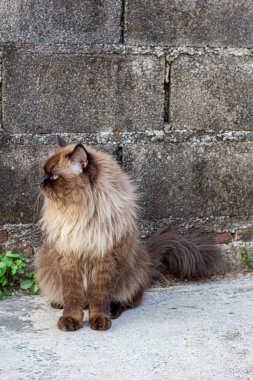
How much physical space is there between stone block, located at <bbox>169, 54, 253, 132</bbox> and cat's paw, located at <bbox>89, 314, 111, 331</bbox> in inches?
55.2

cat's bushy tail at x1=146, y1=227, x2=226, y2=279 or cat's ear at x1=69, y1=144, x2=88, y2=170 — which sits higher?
cat's ear at x1=69, y1=144, x2=88, y2=170

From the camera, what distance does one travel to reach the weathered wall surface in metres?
4.20

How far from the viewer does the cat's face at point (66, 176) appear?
368cm

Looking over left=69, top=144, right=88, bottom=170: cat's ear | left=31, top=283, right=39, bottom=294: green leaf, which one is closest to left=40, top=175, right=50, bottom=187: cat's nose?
left=69, top=144, right=88, bottom=170: cat's ear

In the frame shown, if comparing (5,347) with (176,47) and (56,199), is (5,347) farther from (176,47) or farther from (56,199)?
(176,47)

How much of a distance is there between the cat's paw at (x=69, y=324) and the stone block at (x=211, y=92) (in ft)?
4.85

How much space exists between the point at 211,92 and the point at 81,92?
87 centimetres

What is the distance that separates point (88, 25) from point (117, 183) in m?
1.06

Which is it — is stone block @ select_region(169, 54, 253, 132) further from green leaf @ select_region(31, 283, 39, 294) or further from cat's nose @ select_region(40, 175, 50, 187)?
green leaf @ select_region(31, 283, 39, 294)

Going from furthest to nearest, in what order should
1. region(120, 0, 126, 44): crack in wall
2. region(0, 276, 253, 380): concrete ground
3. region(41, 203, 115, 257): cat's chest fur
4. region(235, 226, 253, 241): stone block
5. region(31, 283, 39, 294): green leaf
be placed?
region(235, 226, 253, 241): stone block
region(31, 283, 39, 294): green leaf
region(120, 0, 126, 44): crack in wall
region(41, 203, 115, 257): cat's chest fur
region(0, 276, 253, 380): concrete ground

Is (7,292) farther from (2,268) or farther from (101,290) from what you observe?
(101,290)

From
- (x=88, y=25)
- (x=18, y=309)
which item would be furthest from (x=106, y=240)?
(x=88, y=25)

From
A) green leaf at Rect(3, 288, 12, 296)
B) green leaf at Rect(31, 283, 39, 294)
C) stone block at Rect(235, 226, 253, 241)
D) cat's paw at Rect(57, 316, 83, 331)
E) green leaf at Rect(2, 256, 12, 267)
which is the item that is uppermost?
stone block at Rect(235, 226, 253, 241)

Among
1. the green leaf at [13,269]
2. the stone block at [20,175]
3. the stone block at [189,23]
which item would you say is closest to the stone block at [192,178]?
the stone block at [20,175]
